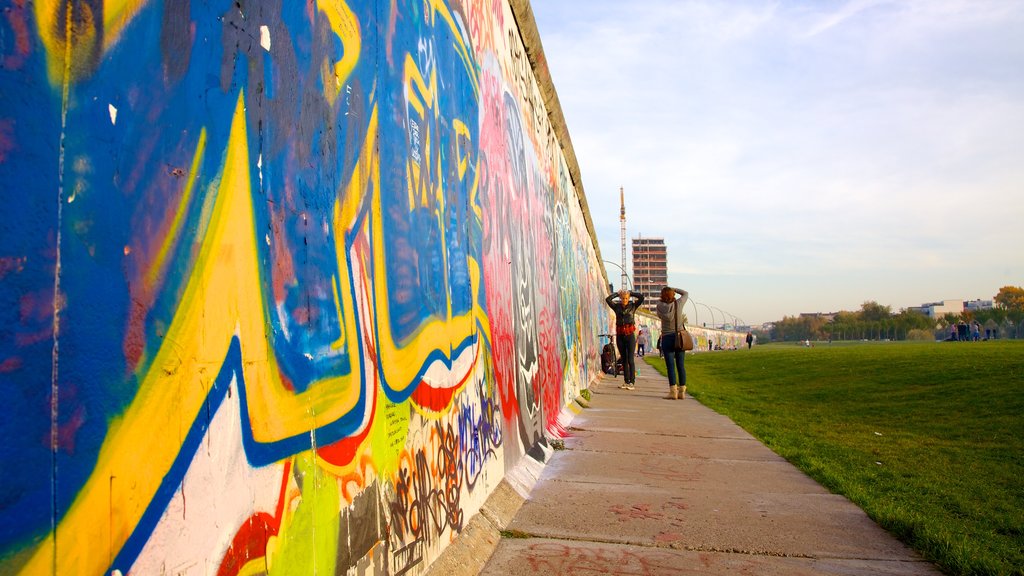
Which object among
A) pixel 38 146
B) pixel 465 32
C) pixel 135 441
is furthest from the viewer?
pixel 465 32

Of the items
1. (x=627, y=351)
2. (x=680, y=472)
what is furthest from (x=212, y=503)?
(x=627, y=351)

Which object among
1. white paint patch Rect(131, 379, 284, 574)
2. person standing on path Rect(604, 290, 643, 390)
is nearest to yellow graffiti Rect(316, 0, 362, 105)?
white paint patch Rect(131, 379, 284, 574)

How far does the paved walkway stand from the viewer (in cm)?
330

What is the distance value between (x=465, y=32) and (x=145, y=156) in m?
3.04

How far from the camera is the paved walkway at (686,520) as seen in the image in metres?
3.30

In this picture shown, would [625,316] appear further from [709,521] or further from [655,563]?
[655,563]

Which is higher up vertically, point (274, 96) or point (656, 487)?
point (274, 96)

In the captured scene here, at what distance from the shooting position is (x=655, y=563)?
3.31 metres

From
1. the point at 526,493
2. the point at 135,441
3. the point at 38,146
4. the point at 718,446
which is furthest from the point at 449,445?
the point at 718,446

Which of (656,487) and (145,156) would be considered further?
(656,487)

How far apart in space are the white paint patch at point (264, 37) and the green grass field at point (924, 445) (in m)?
3.45

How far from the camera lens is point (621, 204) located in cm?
11538

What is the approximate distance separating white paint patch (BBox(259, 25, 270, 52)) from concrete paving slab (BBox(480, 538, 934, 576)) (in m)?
2.35

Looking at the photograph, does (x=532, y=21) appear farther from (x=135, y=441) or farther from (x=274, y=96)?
(x=135, y=441)
